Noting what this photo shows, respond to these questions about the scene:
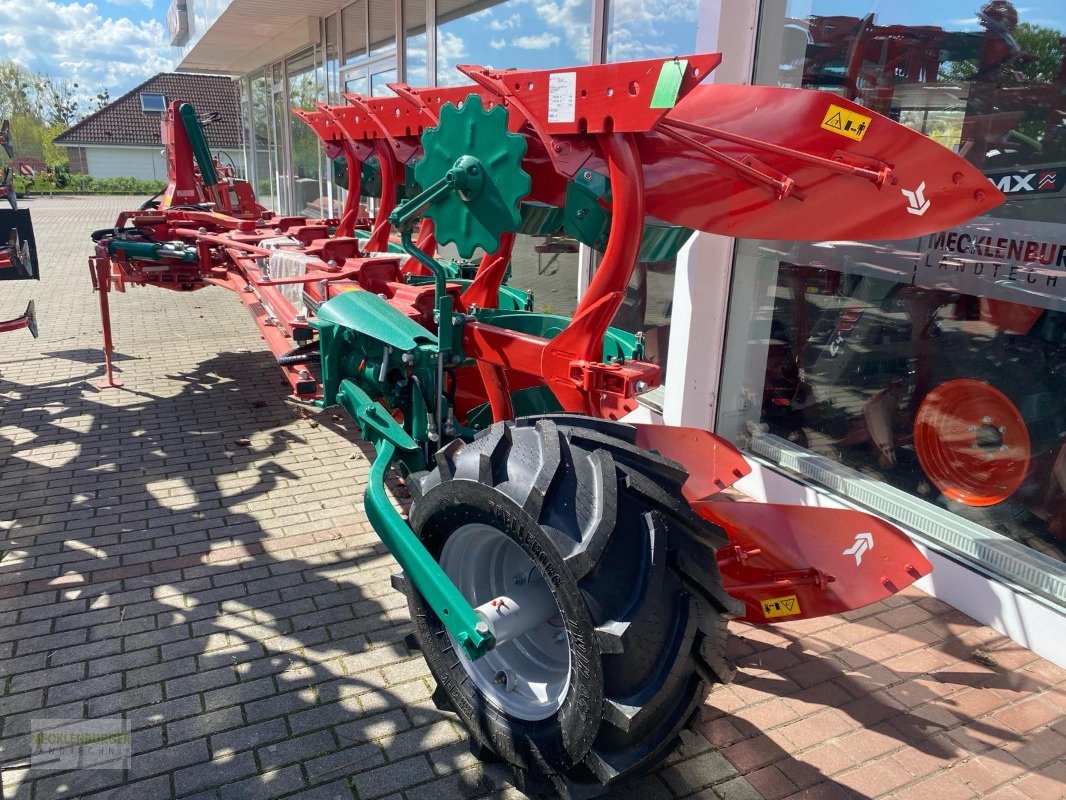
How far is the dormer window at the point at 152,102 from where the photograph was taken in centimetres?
4888

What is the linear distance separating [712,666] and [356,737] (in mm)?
1312

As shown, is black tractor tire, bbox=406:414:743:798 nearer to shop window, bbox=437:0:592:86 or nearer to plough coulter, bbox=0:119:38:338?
shop window, bbox=437:0:592:86

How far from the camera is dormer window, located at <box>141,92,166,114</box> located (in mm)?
48875

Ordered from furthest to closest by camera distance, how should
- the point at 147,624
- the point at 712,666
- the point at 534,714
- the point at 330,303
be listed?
1. the point at 330,303
2. the point at 147,624
3. the point at 534,714
4. the point at 712,666

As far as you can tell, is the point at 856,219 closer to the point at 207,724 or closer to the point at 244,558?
the point at 207,724

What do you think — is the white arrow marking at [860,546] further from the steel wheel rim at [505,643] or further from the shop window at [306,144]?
the shop window at [306,144]

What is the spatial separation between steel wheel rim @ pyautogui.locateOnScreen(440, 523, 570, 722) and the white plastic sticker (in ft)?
4.70

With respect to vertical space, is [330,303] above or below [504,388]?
above

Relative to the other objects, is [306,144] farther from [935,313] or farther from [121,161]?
[121,161]

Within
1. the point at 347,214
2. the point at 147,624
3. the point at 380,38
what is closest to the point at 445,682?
the point at 147,624

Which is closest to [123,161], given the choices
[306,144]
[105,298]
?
[306,144]

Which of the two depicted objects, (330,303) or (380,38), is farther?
(380,38)

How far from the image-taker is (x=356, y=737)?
104 inches

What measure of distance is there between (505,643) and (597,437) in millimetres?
831
